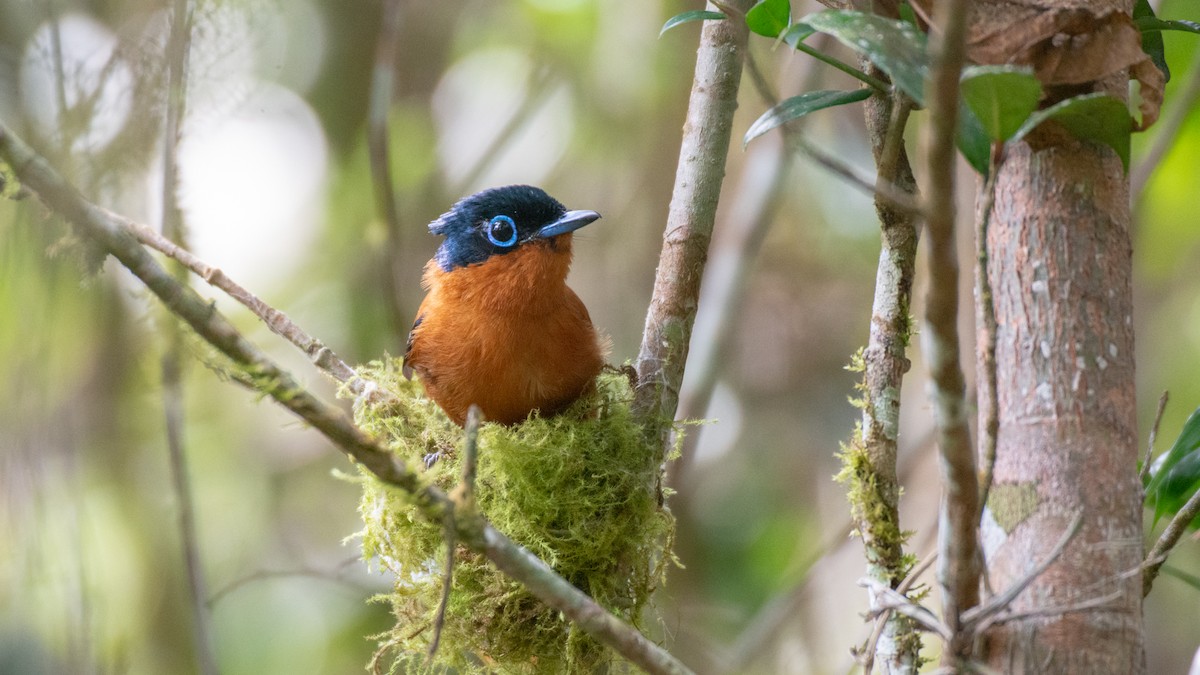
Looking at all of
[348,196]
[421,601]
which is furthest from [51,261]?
[348,196]

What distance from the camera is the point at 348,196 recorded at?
6.61 metres

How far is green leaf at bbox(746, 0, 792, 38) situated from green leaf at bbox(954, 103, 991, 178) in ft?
2.34

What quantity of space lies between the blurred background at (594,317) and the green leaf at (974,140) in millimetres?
3180

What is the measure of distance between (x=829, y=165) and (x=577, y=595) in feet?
3.31

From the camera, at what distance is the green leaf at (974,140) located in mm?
1881

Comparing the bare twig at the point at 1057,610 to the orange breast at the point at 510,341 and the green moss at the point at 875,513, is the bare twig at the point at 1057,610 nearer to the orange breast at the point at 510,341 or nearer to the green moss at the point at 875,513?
the green moss at the point at 875,513

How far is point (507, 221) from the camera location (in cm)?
403

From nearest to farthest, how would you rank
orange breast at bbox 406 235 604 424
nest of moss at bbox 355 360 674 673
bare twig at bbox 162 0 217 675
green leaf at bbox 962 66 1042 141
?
green leaf at bbox 962 66 1042 141
bare twig at bbox 162 0 217 675
nest of moss at bbox 355 360 674 673
orange breast at bbox 406 235 604 424

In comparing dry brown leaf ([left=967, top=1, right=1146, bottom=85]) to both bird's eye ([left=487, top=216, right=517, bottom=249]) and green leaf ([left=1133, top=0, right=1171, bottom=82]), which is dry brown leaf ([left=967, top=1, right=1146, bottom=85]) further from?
bird's eye ([left=487, top=216, right=517, bottom=249])

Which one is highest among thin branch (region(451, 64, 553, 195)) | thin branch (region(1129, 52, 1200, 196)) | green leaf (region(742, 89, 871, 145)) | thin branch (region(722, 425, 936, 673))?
thin branch (region(451, 64, 553, 195))

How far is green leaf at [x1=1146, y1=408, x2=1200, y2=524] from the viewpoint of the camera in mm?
2533

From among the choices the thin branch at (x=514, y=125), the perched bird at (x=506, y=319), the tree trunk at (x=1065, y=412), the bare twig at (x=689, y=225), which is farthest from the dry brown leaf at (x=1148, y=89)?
the thin branch at (x=514, y=125)

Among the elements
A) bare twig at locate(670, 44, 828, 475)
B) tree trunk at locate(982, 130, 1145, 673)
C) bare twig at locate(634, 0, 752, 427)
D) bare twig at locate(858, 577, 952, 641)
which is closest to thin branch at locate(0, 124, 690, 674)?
bare twig at locate(858, 577, 952, 641)

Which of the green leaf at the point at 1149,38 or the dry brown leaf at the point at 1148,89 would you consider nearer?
the dry brown leaf at the point at 1148,89
